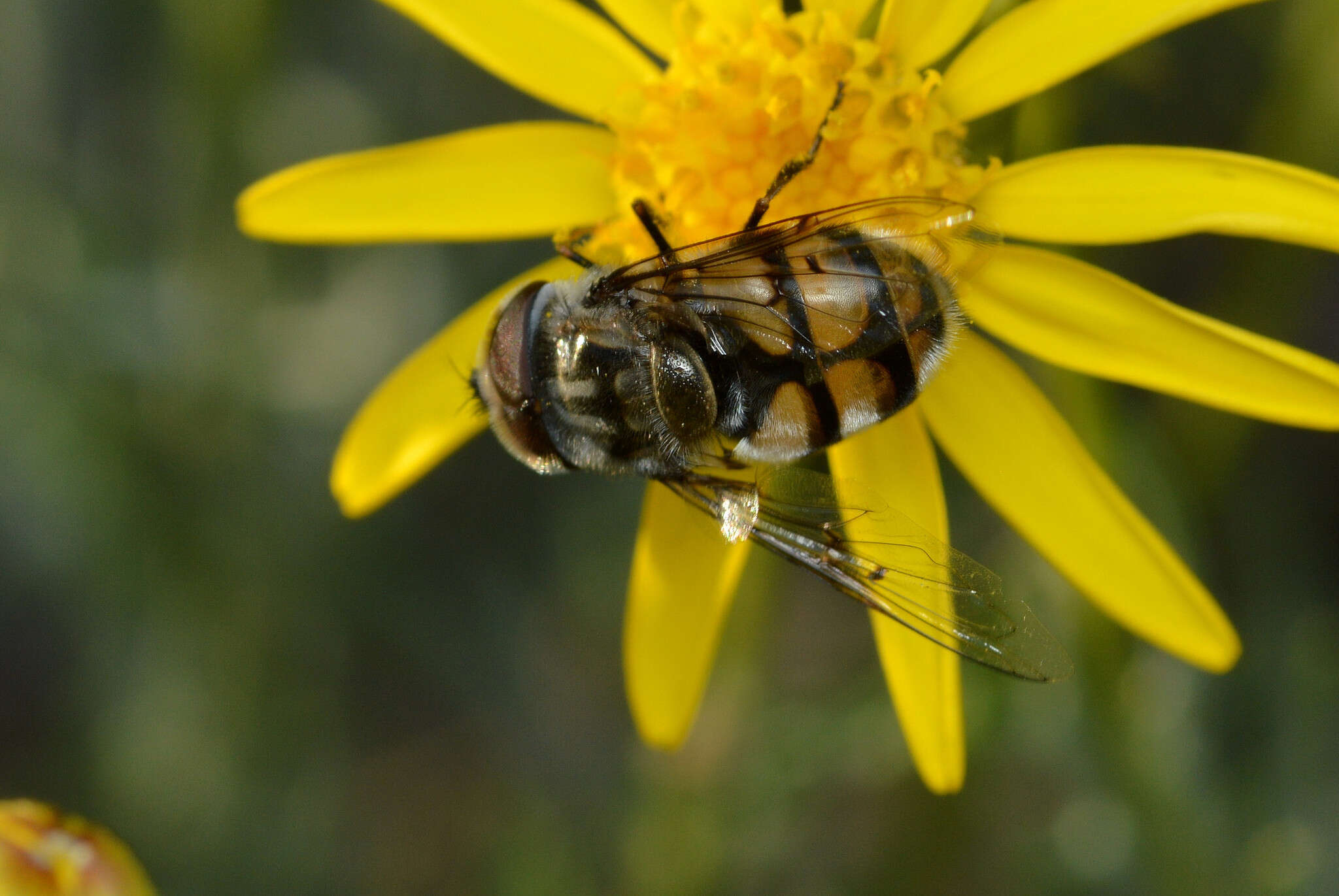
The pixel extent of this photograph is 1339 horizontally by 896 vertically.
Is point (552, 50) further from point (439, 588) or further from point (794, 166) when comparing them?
point (439, 588)

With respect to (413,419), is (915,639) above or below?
below

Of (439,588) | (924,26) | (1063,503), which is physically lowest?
(439,588)

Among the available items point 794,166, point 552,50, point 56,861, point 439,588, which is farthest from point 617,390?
point 439,588

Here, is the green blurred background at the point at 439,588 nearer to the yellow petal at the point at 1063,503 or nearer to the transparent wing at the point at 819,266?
the yellow petal at the point at 1063,503

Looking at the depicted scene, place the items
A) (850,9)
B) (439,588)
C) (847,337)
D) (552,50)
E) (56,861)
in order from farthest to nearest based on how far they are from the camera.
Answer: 1. (439,588)
2. (552,50)
3. (850,9)
4. (847,337)
5. (56,861)

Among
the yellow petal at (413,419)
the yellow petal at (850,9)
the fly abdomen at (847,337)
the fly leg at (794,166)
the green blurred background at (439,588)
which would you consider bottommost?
the green blurred background at (439,588)

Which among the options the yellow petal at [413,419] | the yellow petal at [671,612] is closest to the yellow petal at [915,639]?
the yellow petal at [671,612]

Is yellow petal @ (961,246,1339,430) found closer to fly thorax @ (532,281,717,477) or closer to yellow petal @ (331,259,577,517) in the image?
fly thorax @ (532,281,717,477)

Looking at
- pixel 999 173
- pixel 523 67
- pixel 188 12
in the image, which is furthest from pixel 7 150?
pixel 999 173
